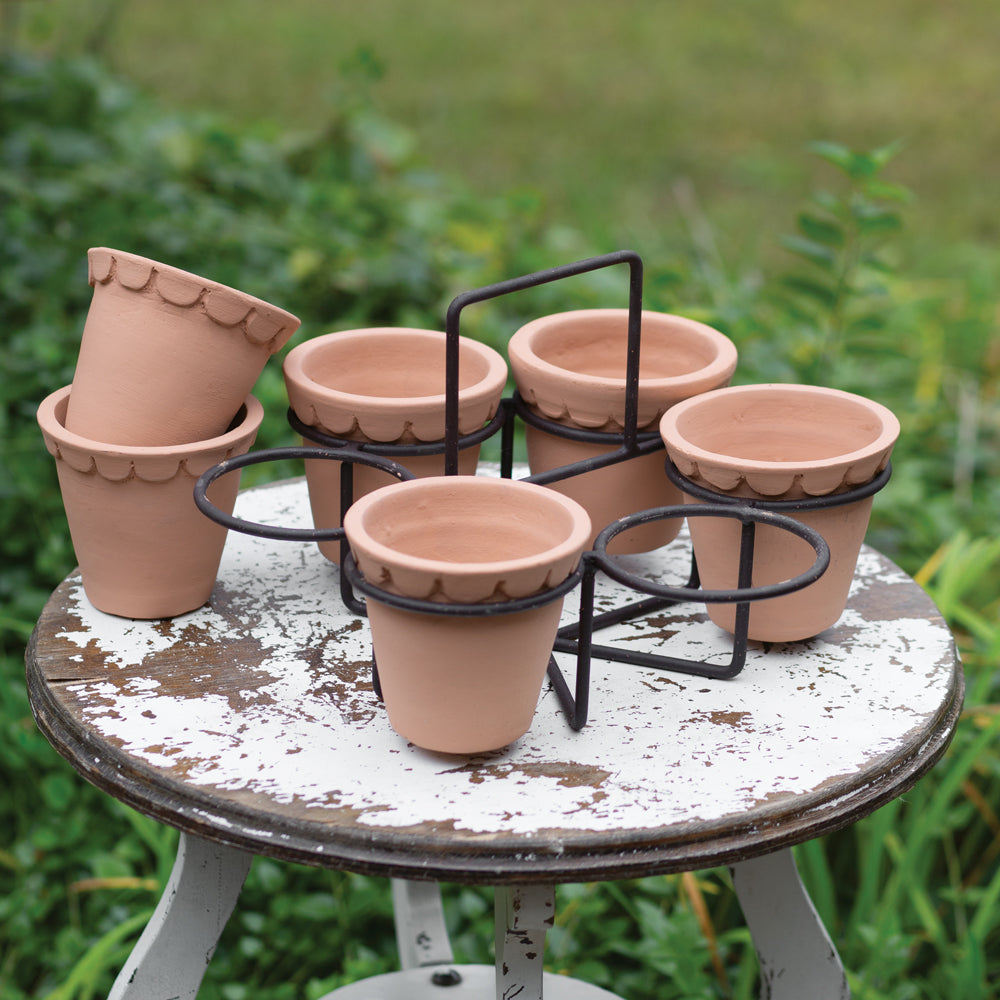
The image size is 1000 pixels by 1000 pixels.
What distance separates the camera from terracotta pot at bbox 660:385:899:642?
0.90 meters

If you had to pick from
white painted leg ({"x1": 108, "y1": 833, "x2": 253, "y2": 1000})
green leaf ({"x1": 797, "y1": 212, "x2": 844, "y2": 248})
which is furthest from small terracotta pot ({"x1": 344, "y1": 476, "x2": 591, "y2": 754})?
green leaf ({"x1": 797, "y1": 212, "x2": 844, "y2": 248})

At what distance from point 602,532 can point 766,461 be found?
191mm

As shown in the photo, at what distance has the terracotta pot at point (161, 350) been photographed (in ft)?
3.08

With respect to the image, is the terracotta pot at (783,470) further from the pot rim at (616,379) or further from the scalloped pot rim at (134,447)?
the scalloped pot rim at (134,447)

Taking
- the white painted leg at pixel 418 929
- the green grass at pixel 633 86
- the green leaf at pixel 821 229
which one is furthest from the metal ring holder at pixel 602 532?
the green grass at pixel 633 86

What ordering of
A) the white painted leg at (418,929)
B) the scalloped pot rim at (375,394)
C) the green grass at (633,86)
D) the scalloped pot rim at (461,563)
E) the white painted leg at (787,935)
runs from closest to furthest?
the scalloped pot rim at (461,563)
the scalloped pot rim at (375,394)
the white painted leg at (787,935)
the white painted leg at (418,929)
the green grass at (633,86)

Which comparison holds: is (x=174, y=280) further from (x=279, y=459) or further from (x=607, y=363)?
(x=607, y=363)

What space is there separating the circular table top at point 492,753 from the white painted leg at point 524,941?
10cm

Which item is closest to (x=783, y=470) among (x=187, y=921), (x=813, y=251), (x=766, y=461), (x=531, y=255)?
(x=766, y=461)

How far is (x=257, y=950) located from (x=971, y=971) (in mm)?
850

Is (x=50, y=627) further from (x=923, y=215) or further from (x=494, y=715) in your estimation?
(x=923, y=215)

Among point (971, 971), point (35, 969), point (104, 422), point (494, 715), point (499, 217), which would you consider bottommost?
point (35, 969)

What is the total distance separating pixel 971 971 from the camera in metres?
1.40

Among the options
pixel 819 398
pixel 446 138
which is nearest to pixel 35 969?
pixel 819 398
